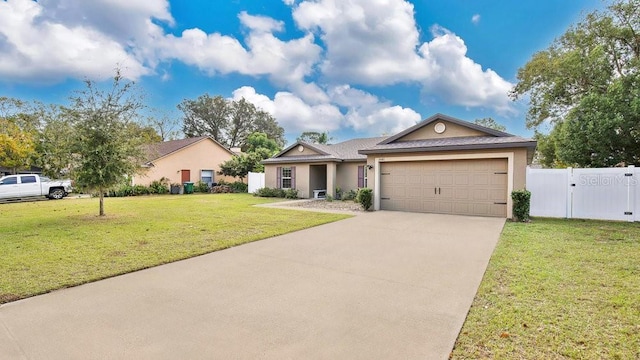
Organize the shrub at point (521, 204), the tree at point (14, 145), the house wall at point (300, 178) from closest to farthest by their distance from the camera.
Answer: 1. the shrub at point (521, 204)
2. the house wall at point (300, 178)
3. the tree at point (14, 145)

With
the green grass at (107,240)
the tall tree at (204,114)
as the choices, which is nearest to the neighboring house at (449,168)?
the green grass at (107,240)

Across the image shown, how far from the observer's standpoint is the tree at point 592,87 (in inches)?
518

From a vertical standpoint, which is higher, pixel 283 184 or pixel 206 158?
pixel 206 158

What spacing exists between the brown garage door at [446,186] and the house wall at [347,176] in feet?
17.0

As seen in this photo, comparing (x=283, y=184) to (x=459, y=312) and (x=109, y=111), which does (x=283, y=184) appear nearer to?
(x=109, y=111)

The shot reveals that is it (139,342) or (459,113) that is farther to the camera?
(459,113)

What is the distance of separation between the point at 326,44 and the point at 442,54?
19.7 ft

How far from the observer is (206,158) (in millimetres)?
27156

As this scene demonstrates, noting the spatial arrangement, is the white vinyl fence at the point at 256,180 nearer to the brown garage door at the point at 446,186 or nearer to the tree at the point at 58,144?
the brown garage door at the point at 446,186

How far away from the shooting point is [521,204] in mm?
10141

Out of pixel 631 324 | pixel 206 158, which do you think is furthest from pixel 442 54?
pixel 206 158

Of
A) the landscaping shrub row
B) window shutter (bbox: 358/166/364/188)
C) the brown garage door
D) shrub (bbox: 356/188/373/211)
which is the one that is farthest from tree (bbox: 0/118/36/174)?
the brown garage door

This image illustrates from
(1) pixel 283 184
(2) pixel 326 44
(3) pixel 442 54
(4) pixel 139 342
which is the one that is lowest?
(4) pixel 139 342

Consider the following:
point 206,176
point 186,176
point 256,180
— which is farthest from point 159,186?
point 256,180
